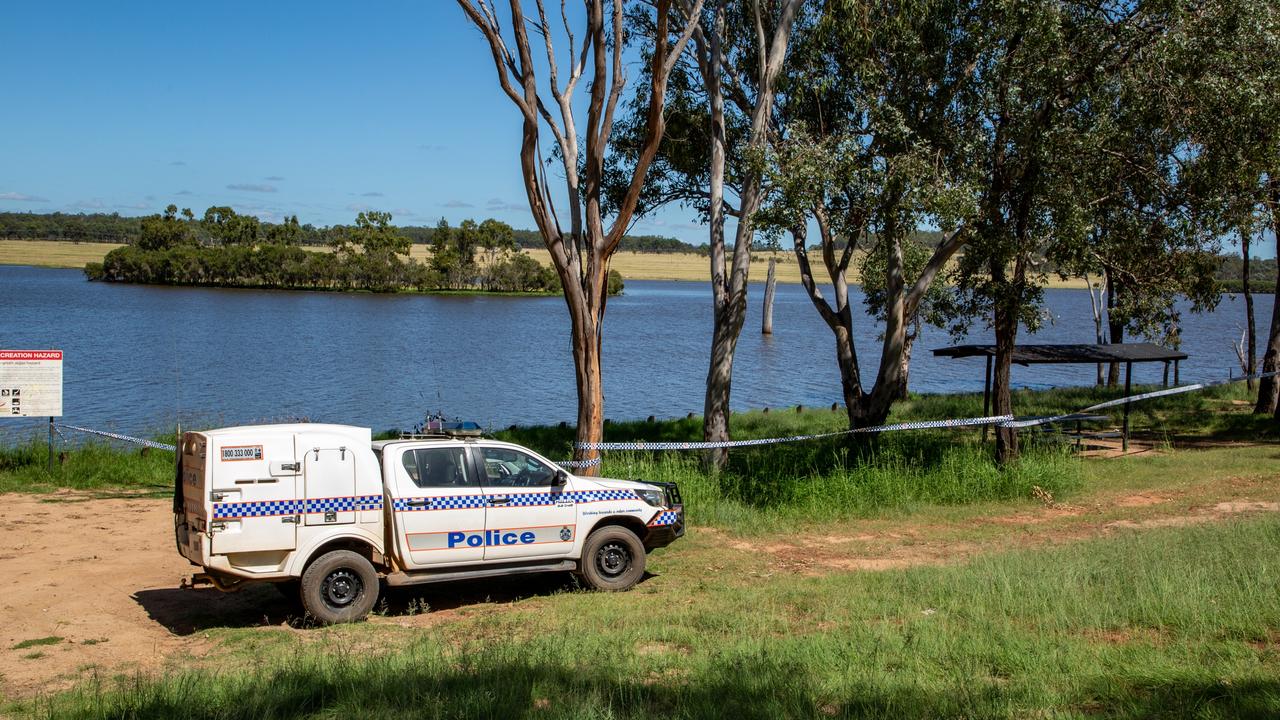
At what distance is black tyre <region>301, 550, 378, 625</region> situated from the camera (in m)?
9.93

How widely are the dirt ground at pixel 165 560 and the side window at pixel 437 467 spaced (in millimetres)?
1278

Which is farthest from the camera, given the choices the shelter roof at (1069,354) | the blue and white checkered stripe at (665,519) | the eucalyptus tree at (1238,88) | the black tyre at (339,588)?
the shelter roof at (1069,354)

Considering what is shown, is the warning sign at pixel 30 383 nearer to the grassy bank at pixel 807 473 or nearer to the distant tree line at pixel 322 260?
the grassy bank at pixel 807 473

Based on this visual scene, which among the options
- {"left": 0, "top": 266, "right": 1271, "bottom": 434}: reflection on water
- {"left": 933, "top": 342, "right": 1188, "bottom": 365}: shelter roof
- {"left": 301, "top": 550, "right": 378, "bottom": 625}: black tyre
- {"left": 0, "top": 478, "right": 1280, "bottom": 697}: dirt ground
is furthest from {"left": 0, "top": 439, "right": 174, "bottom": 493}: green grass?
{"left": 933, "top": 342, "right": 1188, "bottom": 365}: shelter roof

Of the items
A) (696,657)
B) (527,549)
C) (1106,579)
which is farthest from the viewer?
(527,549)

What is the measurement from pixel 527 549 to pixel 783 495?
571 cm

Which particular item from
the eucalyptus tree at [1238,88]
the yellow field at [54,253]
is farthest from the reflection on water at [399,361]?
the yellow field at [54,253]

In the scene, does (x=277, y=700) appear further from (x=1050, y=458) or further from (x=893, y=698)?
(x=1050, y=458)

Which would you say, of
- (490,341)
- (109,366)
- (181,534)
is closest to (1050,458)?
(181,534)

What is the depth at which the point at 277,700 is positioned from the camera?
21.7ft

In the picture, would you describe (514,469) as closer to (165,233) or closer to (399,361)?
(399,361)

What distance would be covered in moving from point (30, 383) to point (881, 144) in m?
14.2

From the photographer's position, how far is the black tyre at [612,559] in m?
11.3

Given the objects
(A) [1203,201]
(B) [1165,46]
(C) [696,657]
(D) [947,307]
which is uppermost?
(B) [1165,46]
